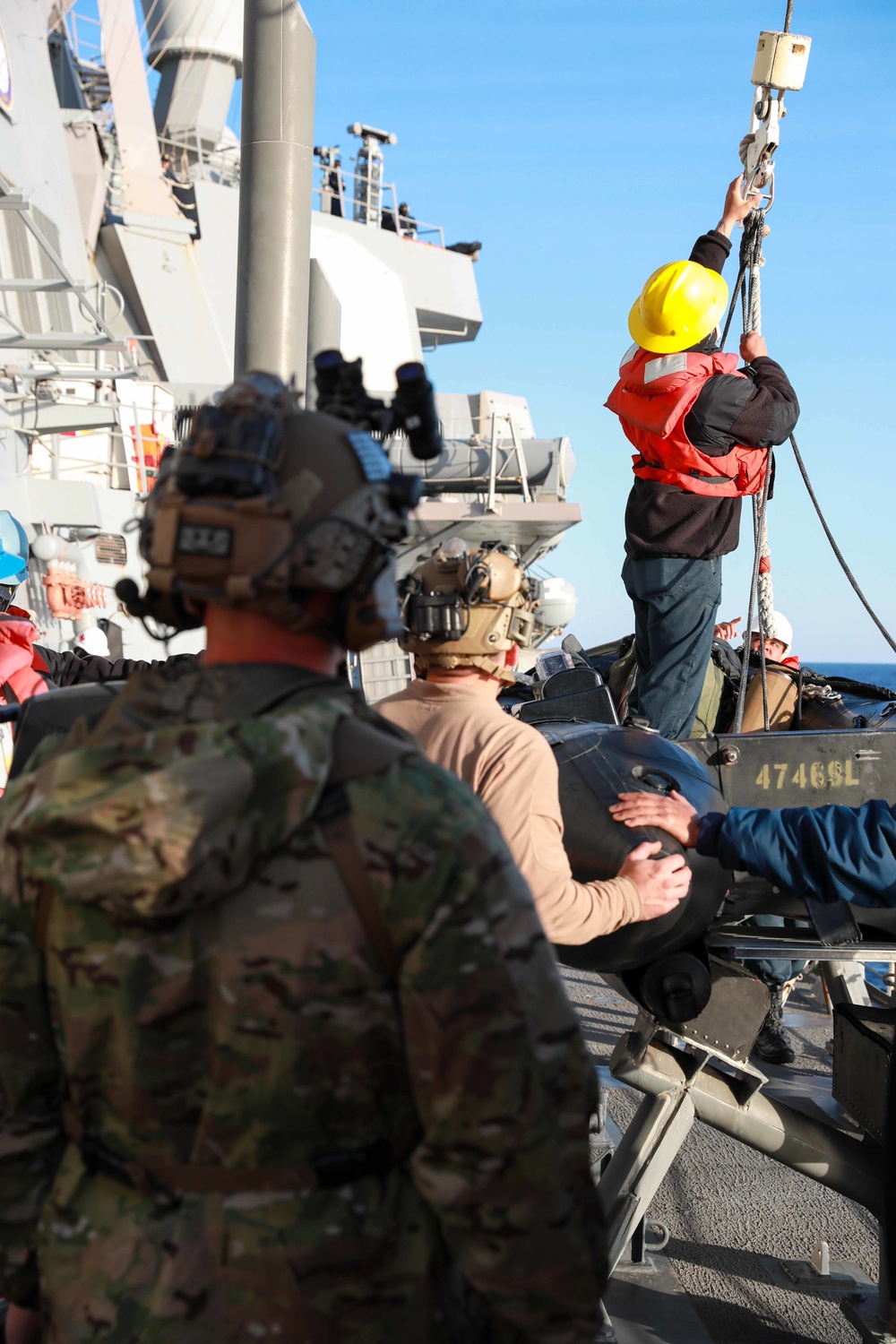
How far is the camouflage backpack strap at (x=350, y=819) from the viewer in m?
1.24

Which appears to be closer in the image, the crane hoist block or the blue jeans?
the crane hoist block

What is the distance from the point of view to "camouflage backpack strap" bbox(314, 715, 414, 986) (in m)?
1.24

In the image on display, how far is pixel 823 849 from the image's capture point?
283 cm

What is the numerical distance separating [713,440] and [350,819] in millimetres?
3532

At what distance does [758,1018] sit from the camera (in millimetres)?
3465

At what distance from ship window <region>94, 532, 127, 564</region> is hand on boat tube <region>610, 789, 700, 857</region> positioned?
46.2 ft

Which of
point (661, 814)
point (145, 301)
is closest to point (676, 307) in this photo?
point (661, 814)

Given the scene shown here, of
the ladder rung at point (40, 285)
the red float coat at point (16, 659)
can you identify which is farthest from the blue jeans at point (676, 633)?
the ladder rung at point (40, 285)

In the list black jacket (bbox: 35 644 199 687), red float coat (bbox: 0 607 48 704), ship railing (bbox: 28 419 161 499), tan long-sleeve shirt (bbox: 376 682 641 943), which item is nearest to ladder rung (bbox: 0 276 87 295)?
ship railing (bbox: 28 419 161 499)

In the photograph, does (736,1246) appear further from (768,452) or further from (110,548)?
(110,548)

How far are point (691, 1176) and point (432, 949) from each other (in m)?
4.29

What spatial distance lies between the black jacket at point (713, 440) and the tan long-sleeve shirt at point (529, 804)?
2024mm

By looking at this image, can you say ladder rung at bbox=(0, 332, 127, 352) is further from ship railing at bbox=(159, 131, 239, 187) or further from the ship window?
ship railing at bbox=(159, 131, 239, 187)

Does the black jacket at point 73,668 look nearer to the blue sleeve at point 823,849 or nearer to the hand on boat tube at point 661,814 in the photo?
the hand on boat tube at point 661,814
